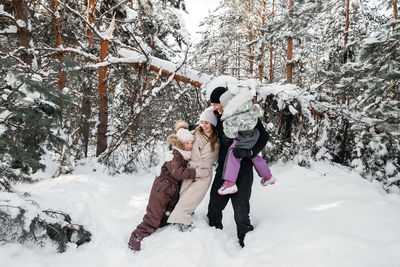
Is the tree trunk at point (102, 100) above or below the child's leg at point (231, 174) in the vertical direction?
above

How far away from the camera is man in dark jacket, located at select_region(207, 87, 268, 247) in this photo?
9.71 ft

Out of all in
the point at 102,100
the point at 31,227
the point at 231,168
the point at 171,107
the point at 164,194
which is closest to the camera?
the point at 31,227

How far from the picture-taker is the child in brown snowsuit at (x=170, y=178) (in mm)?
3227

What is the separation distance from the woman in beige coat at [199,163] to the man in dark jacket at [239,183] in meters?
0.12

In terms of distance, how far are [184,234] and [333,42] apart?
479 inches

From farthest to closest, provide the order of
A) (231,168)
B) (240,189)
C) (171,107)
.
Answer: (171,107) → (240,189) → (231,168)

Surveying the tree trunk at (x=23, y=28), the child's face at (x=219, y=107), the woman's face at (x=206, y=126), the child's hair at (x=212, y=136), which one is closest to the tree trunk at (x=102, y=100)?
the tree trunk at (x=23, y=28)

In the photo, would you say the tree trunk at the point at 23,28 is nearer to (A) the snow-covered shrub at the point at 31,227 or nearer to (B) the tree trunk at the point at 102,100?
(B) the tree trunk at the point at 102,100

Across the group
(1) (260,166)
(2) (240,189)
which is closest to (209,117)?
(1) (260,166)

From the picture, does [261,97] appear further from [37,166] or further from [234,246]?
[37,166]

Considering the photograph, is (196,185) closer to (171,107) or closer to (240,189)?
(240,189)

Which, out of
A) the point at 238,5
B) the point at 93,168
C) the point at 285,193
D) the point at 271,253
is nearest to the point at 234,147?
the point at 271,253

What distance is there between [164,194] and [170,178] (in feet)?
0.79

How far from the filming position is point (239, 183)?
122 inches
